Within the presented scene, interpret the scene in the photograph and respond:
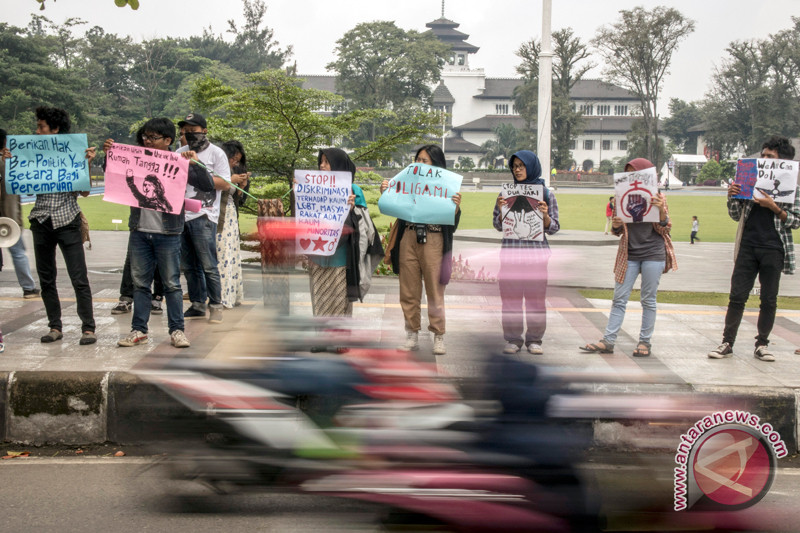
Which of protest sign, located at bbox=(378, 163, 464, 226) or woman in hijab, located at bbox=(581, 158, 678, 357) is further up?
protest sign, located at bbox=(378, 163, 464, 226)

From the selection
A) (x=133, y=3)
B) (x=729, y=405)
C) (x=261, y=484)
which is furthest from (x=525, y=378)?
(x=133, y=3)

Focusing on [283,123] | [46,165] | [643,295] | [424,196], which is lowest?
[643,295]

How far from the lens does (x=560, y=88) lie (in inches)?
3250

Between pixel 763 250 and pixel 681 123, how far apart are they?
116295 mm

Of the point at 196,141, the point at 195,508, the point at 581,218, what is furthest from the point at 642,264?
the point at 581,218

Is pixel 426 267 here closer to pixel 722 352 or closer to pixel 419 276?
pixel 419 276

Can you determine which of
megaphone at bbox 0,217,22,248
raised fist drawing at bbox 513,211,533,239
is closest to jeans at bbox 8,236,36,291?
megaphone at bbox 0,217,22,248

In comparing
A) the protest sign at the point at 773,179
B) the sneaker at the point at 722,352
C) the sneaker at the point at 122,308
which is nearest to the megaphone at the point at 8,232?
the sneaker at the point at 122,308

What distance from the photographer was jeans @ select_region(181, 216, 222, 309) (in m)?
7.34

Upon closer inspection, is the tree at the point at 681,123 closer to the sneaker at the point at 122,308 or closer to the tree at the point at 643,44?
the tree at the point at 643,44

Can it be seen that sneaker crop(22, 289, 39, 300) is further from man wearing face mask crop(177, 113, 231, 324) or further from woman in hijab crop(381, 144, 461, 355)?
woman in hijab crop(381, 144, 461, 355)

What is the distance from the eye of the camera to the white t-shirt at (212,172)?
719cm

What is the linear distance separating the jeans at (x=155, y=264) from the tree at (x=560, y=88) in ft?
241

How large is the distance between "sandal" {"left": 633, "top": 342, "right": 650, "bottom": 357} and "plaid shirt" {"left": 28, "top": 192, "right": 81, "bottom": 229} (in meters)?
4.77
